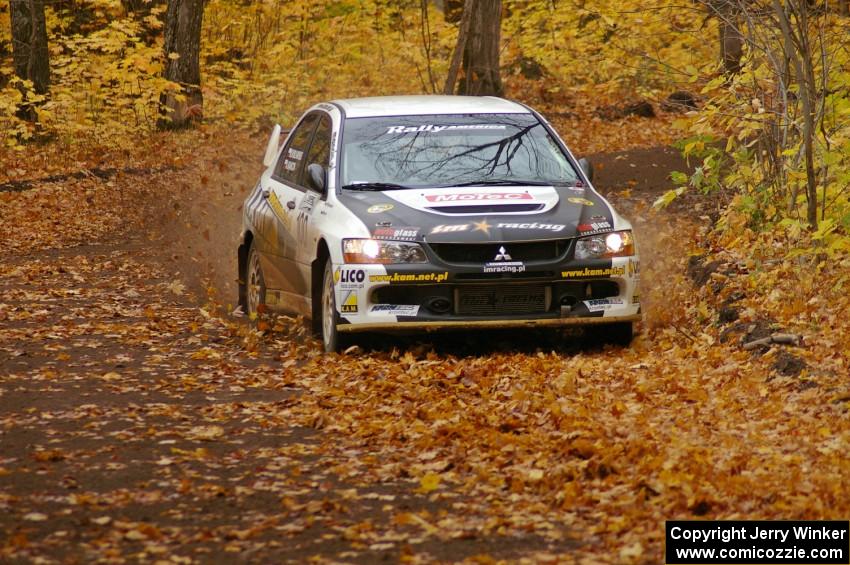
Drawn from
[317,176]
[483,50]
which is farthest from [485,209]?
[483,50]

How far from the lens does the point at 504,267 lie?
29.6 ft

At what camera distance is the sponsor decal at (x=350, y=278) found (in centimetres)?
908

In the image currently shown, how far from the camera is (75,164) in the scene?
2227 cm

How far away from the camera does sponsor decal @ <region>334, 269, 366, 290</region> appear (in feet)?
29.8

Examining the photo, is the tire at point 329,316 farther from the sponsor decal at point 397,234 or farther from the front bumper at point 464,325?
the sponsor decal at point 397,234

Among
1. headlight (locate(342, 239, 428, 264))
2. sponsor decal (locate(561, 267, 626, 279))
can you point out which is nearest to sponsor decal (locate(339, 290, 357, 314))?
headlight (locate(342, 239, 428, 264))

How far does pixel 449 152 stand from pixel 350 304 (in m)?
1.70

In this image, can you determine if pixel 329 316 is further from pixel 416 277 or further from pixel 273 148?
pixel 273 148

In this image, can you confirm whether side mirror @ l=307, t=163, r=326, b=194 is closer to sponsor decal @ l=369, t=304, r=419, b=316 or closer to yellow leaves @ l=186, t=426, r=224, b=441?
sponsor decal @ l=369, t=304, r=419, b=316

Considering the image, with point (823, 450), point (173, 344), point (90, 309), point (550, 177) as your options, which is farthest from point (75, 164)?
point (823, 450)

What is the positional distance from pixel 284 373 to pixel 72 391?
144 cm

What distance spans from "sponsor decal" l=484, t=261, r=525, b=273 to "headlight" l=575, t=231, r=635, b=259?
452mm

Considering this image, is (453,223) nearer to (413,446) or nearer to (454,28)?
(413,446)

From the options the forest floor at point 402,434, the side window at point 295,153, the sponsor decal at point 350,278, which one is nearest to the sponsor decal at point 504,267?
the forest floor at point 402,434
